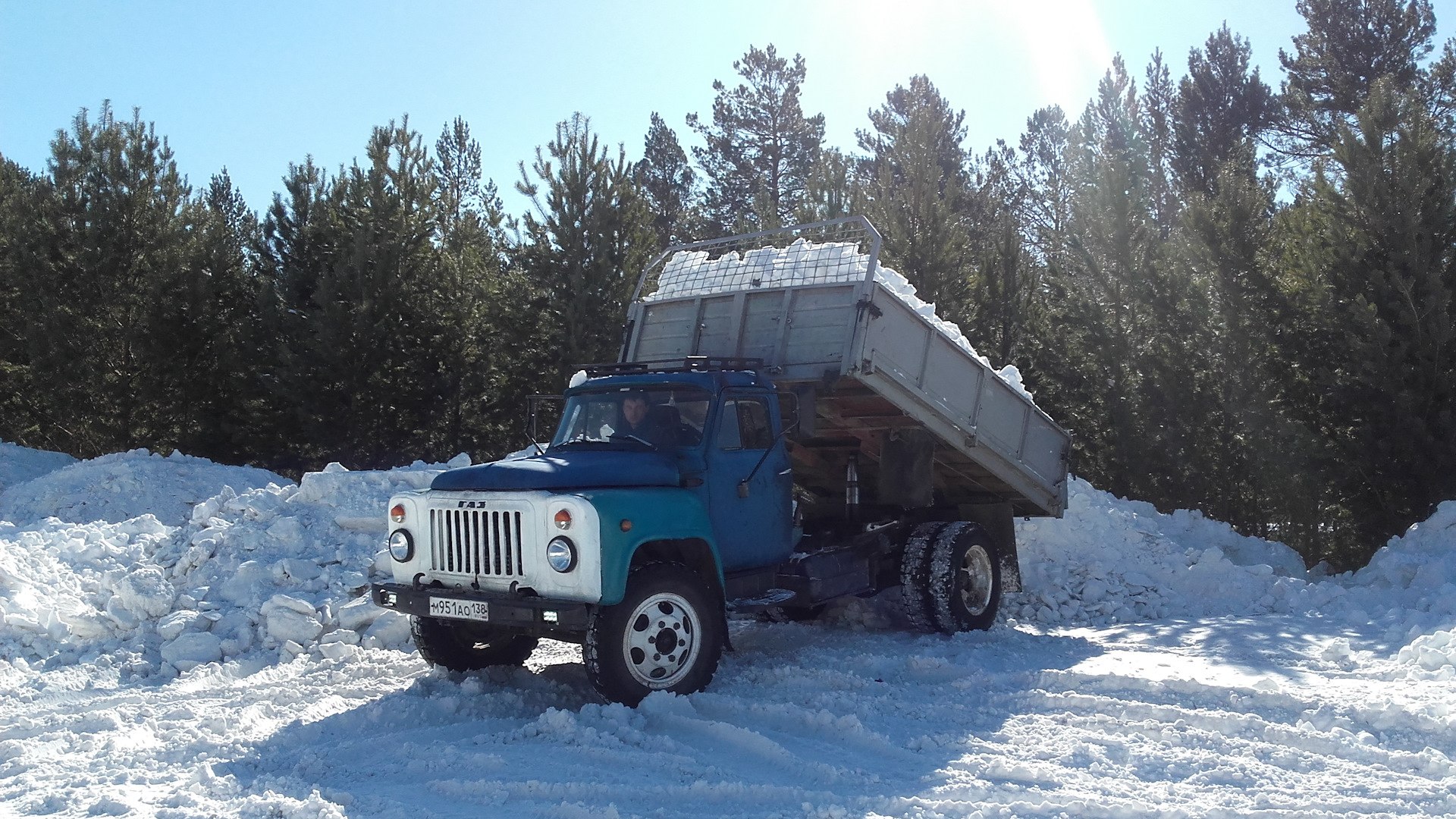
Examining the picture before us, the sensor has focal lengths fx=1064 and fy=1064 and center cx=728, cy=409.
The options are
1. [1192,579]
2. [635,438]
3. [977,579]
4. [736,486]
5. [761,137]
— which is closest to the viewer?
[635,438]

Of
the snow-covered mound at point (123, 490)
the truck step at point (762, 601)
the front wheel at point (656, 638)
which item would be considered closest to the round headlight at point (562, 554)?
the front wheel at point (656, 638)

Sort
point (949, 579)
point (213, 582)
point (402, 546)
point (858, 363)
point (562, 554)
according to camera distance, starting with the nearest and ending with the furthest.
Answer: point (562, 554) → point (402, 546) → point (858, 363) → point (949, 579) → point (213, 582)

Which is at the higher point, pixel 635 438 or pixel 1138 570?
pixel 635 438

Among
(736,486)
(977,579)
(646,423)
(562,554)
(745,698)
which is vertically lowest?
(745,698)

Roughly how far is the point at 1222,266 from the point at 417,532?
11443mm

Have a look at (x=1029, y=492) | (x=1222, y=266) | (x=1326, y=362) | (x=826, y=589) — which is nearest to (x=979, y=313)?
(x=1222, y=266)

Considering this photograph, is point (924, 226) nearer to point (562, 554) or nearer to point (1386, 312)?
point (1386, 312)

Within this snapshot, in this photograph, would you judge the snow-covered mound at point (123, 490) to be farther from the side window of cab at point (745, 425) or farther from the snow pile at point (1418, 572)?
the snow pile at point (1418, 572)

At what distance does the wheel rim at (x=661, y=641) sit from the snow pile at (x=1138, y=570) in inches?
179

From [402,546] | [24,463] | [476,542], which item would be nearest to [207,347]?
[24,463]

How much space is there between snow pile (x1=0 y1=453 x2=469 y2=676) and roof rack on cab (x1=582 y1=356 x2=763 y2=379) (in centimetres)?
257

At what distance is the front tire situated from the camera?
7312 millimetres

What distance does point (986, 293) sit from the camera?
1909 cm

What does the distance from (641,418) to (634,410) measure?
0.28ft
